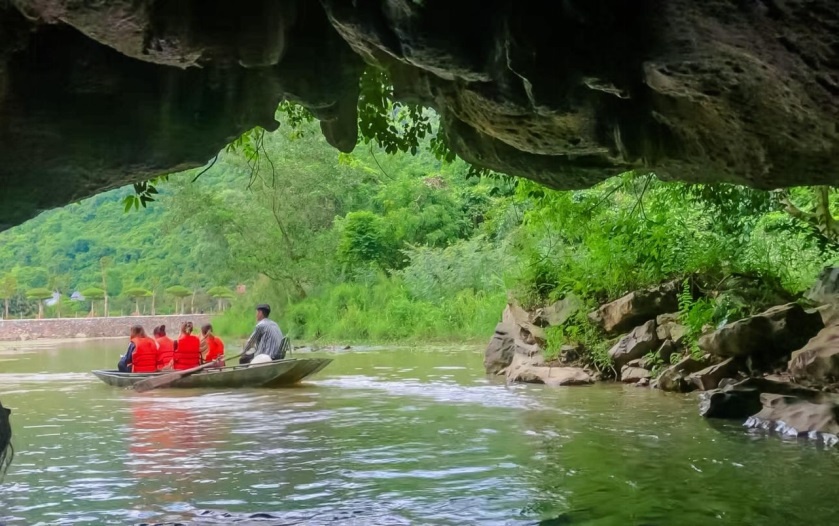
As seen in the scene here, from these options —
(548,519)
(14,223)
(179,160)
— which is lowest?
(548,519)

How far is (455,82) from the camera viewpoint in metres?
4.68

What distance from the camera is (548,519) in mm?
5043

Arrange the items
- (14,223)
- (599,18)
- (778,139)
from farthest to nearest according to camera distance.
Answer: (14,223) < (778,139) < (599,18)

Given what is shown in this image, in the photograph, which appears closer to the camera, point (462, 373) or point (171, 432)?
point (171, 432)

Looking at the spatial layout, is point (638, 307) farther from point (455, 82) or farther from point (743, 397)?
point (455, 82)

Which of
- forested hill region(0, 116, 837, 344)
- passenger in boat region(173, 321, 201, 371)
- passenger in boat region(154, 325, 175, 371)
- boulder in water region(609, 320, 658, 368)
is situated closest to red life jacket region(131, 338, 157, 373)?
passenger in boat region(154, 325, 175, 371)

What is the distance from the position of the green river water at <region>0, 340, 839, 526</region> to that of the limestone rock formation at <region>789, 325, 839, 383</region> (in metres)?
1.21

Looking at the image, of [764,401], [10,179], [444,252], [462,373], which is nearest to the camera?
[10,179]

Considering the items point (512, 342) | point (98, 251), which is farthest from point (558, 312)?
point (98, 251)

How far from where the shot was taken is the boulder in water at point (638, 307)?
1255cm

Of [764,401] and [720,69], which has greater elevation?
[720,69]

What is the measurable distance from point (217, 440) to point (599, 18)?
5.91 metres

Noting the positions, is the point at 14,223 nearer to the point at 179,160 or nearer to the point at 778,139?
the point at 179,160

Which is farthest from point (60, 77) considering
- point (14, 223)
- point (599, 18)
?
point (599, 18)
